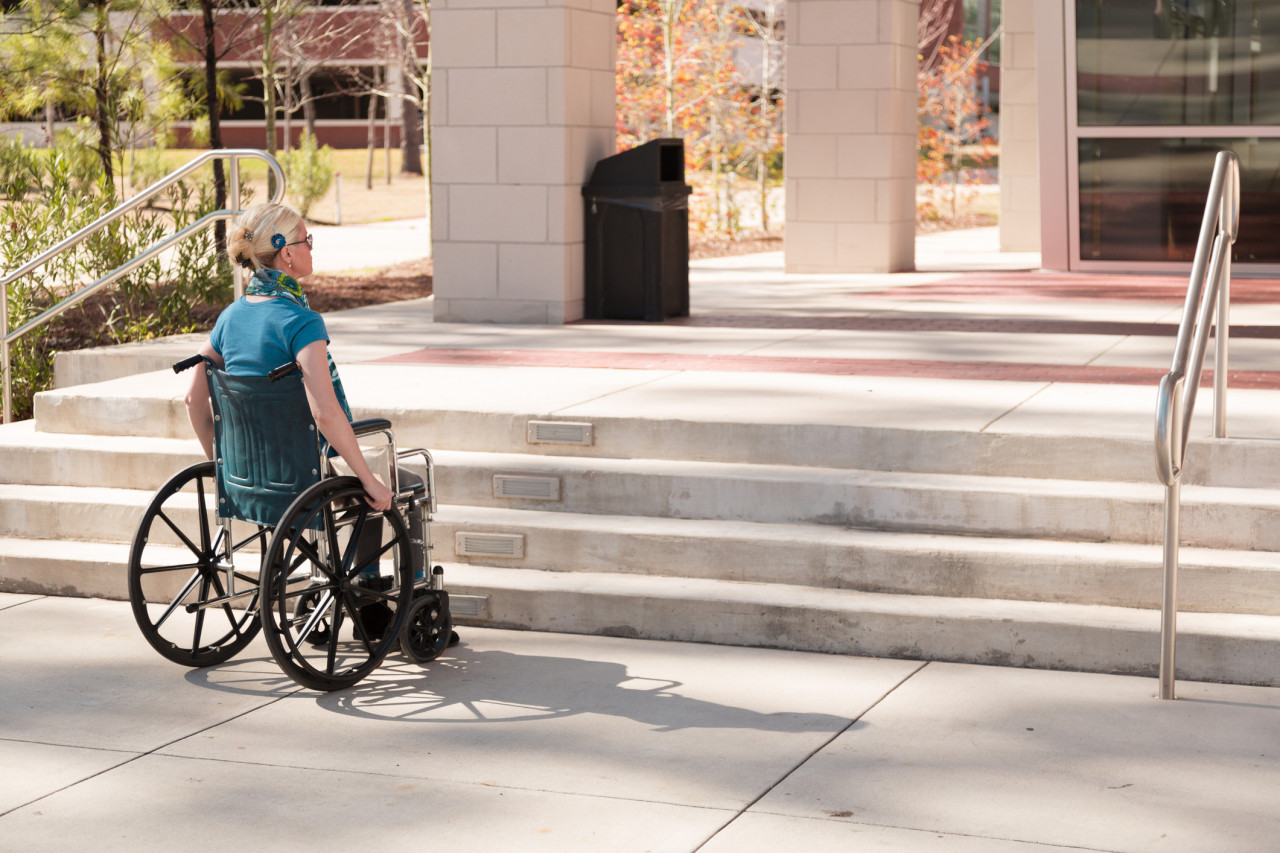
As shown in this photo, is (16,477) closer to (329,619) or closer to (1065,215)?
(329,619)

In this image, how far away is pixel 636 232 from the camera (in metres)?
11.4

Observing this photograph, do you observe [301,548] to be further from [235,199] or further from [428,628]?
[235,199]

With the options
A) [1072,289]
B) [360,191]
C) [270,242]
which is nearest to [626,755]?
[270,242]

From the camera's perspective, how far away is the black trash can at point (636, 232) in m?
11.3

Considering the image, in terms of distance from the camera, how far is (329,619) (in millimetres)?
5957

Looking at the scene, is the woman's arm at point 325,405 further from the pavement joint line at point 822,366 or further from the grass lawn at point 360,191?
the grass lawn at point 360,191

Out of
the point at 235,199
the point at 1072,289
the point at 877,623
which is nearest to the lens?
the point at 877,623

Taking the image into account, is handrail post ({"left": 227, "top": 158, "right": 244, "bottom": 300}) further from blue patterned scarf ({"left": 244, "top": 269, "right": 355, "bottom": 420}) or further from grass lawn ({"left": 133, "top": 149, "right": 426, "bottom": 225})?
grass lawn ({"left": 133, "top": 149, "right": 426, "bottom": 225})

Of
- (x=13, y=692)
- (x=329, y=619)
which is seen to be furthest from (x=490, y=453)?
(x=13, y=692)

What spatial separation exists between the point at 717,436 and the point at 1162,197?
9802mm

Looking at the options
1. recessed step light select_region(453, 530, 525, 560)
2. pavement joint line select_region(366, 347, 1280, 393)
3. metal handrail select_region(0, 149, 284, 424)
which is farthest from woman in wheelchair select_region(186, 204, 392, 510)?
→ pavement joint line select_region(366, 347, 1280, 393)

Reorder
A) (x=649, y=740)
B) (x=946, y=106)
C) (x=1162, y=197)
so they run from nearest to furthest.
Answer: (x=649, y=740) → (x=1162, y=197) → (x=946, y=106)

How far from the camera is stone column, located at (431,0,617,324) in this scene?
36.3 ft

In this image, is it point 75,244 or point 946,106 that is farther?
point 946,106
